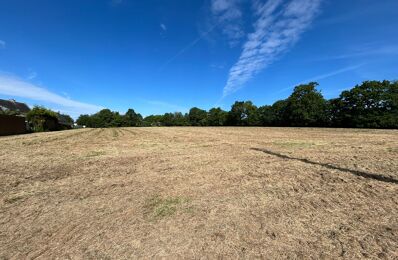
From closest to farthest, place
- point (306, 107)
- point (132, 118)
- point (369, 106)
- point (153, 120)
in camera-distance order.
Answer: point (369, 106) → point (306, 107) → point (132, 118) → point (153, 120)

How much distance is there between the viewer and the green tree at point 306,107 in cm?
5694

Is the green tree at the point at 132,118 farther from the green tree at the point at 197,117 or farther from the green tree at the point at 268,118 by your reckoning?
the green tree at the point at 268,118

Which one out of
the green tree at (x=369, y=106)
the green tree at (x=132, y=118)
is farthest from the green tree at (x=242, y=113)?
the green tree at (x=132, y=118)

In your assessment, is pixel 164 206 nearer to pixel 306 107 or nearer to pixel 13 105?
pixel 306 107

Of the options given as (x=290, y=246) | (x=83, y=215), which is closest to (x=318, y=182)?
(x=290, y=246)

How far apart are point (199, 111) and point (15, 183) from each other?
11167cm

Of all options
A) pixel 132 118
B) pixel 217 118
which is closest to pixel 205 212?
pixel 217 118

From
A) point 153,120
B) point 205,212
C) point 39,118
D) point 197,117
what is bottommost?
point 205,212

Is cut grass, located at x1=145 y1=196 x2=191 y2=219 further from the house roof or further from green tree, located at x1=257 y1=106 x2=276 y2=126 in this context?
green tree, located at x1=257 y1=106 x2=276 y2=126

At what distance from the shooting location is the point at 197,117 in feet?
367

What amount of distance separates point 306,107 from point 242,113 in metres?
32.9

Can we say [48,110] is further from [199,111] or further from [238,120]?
[199,111]

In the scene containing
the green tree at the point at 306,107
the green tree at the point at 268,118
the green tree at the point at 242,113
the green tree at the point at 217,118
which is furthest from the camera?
the green tree at the point at 217,118

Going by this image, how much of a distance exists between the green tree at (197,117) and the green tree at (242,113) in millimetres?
15931
